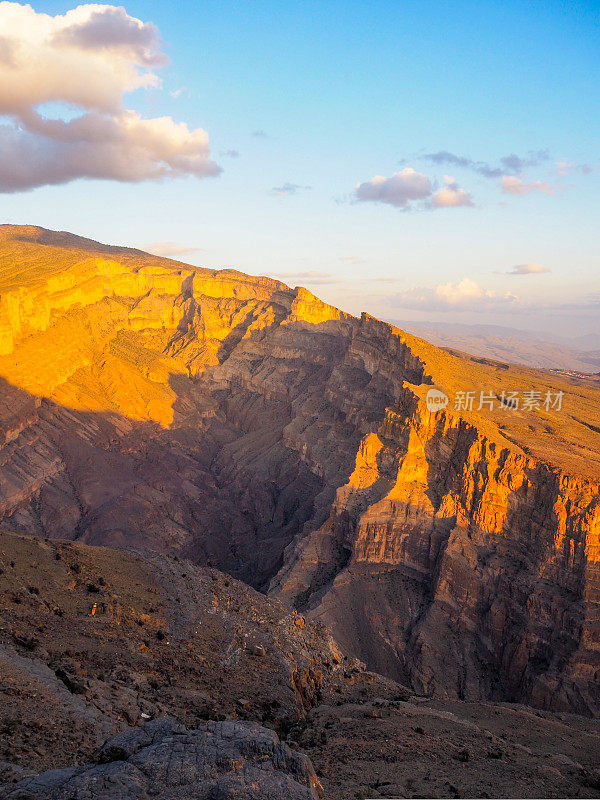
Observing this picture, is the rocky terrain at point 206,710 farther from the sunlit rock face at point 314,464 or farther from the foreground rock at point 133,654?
the sunlit rock face at point 314,464

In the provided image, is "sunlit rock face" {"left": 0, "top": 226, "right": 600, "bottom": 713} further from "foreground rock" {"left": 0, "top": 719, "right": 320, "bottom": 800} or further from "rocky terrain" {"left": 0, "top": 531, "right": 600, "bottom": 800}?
"foreground rock" {"left": 0, "top": 719, "right": 320, "bottom": 800}

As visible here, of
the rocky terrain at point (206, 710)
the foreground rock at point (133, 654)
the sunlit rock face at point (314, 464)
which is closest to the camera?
the rocky terrain at point (206, 710)

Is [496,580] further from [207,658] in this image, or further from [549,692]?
[207,658]

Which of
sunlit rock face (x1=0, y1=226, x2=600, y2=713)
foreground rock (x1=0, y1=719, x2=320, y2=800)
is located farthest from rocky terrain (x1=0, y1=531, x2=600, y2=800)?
sunlit rock face (x1=0, y1=226, x2=600, y2=713)

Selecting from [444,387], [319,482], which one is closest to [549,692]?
[444,387]

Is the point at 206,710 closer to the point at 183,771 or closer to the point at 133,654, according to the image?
the point at 133,654

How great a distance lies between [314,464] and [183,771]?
63.2 meters

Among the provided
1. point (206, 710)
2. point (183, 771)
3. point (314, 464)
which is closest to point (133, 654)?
point (206, 710)

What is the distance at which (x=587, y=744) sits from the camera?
83.2 ft

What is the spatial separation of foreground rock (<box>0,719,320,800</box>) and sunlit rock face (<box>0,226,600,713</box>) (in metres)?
32.2

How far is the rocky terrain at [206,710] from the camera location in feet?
36.1

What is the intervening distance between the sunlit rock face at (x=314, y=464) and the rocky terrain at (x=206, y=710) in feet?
38.8

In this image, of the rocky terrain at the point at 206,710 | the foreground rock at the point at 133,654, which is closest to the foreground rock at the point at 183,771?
the rocky terrain at the point at 206,710

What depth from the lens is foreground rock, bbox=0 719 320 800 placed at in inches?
385
